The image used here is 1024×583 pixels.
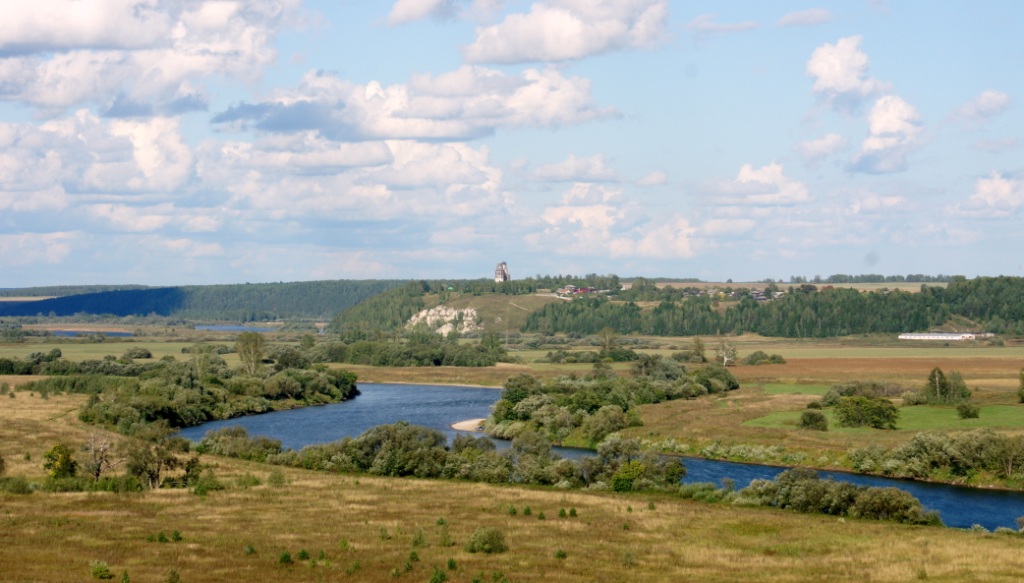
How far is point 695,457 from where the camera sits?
93.6m

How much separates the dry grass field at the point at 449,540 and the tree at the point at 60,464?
6220mm

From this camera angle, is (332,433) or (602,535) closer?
(602,535)

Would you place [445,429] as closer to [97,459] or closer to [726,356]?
[97,459]

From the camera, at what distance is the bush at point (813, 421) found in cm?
9831

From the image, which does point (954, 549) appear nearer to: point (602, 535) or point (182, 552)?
point (602, 535)

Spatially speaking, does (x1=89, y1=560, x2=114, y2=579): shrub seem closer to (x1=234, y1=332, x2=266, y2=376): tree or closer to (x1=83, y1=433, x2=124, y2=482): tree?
(x1=83, y1=433, x2=124, y2=482): tree

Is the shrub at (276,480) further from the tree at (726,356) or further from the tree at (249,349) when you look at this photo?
the tree at (726,356)

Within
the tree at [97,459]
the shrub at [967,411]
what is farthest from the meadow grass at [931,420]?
the tree at [97,459]

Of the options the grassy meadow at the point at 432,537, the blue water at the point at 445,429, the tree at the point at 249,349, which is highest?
the tree at the point at 249,349

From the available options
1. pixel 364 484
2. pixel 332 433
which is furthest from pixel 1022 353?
pixel 364 484

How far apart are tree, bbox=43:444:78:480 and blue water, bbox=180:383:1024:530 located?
27561 mm

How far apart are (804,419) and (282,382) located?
76.4m

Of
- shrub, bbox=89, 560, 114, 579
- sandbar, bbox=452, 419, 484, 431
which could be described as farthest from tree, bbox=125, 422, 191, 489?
sandbar, bbox=452, 419, 484, 431

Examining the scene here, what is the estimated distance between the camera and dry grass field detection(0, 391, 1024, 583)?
151ft
